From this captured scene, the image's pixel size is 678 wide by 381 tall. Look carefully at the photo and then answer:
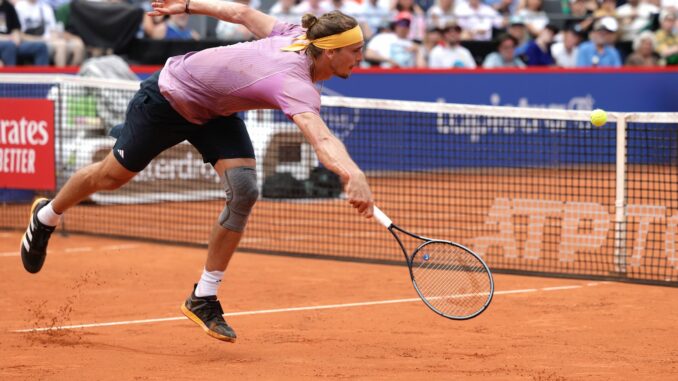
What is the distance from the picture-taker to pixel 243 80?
230 inches

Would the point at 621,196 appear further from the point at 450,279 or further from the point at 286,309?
the point at 450,279

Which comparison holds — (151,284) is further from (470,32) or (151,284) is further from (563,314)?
(470,32)

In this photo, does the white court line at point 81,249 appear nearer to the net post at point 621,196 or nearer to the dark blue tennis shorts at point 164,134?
the dark blue tennis shorts at point 164,134

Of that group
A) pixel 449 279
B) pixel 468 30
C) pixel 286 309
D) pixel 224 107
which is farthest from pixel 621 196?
pixel 468 30

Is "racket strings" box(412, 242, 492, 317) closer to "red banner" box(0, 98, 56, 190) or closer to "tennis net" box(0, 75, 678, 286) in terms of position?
"tennis net" box(0, 75, 678, 286)

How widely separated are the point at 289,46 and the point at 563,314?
Result: 2678 mm

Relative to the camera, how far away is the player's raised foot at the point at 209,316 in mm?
6262

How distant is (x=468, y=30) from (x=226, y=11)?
12104 mm

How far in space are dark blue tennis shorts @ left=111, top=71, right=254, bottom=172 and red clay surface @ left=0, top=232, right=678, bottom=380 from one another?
1.04 m

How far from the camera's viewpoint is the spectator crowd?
617 inches

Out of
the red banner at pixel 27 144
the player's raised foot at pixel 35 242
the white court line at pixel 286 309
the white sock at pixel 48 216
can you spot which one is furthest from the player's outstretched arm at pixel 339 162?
the red banner at pixel 27 144

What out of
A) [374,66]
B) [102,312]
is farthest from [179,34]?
[102,312]

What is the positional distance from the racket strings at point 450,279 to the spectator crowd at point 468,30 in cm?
990

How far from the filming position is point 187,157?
12.8 meters
